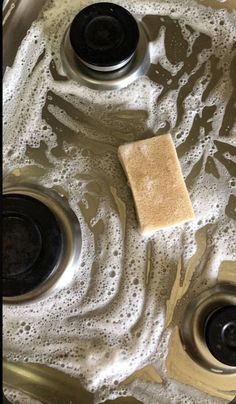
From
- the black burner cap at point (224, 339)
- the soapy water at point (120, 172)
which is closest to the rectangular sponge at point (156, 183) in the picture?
the soapy water at point (120, 172)

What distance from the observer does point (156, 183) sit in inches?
32.6

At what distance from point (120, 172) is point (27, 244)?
186 millimetres

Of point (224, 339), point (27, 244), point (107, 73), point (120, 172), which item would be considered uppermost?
point (107, 73)

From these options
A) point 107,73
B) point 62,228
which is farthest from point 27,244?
point 107,73

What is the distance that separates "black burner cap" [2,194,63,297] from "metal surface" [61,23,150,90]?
224 mm

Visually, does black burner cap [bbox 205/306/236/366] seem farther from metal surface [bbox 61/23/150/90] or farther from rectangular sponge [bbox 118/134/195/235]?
metal surface [bbox 61/23/150/90]

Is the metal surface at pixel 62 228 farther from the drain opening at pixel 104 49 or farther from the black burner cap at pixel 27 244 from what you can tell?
the drain opening at pixel 104 49

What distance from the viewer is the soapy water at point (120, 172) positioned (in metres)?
0.82

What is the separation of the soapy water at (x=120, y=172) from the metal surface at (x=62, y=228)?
0.04 ft

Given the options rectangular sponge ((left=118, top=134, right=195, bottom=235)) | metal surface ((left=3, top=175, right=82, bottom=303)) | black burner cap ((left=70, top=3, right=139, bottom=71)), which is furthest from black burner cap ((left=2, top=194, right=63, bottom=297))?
black burner cap ((left=70, top=3, right=139, bottom=71))

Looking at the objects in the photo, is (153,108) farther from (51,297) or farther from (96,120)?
(51,297)

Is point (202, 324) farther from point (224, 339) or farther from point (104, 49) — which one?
point (104, 49)

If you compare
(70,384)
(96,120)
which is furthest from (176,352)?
(96,120)

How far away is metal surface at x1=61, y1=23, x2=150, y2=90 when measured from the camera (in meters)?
0.88
